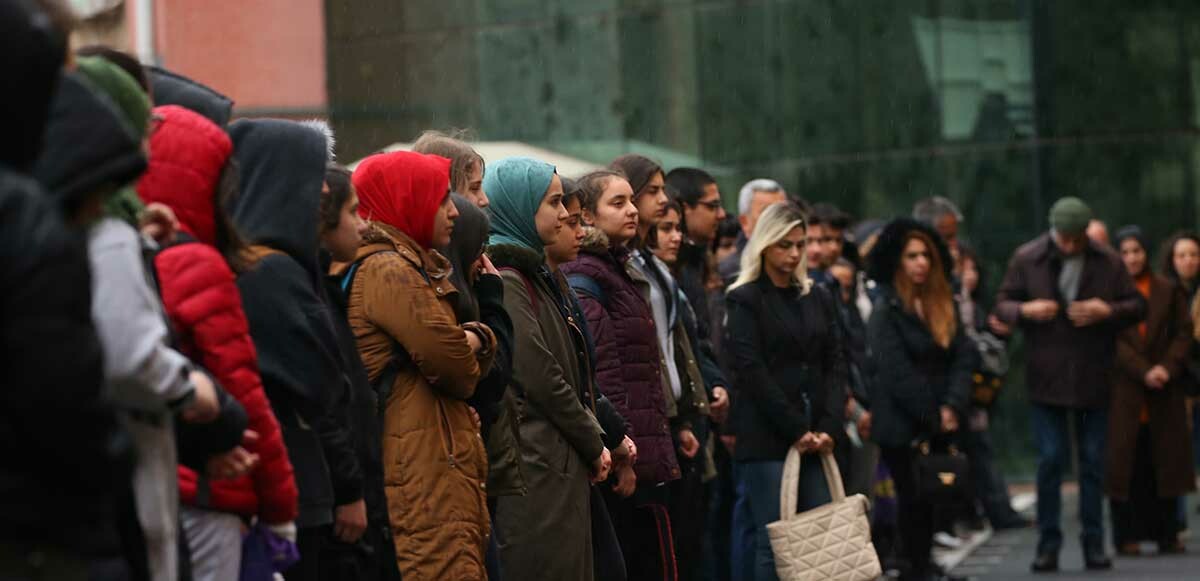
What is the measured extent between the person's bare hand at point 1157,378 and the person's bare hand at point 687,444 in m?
6.05

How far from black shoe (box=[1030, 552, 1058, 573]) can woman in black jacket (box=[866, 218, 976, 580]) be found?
3.24 ft

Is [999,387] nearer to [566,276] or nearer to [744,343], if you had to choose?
[744,343]

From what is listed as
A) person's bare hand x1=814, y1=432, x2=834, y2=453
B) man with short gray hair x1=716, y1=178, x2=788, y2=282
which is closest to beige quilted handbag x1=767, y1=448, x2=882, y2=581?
person's bare hand x1=814, y1=432, x2=834, y2=453

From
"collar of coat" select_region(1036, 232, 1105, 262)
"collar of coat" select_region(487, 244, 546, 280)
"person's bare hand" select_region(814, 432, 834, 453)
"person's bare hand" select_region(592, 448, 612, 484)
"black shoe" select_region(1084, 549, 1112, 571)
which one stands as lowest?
"black shoe" select_region(1084, 549, 1112, 571)

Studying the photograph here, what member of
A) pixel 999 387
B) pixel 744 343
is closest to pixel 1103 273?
pixel 999 387

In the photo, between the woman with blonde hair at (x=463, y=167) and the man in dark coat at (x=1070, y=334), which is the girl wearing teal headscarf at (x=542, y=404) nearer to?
the woman with blonde hair at (x=463, y=167)

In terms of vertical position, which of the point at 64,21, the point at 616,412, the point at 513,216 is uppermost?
the point at 64,21

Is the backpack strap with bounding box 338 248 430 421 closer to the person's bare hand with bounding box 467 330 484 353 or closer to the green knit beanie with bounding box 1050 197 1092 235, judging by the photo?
the person's bare hand with bounding box 467 330 484 353

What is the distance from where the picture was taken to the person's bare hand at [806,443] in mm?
11062

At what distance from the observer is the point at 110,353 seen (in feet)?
14.7

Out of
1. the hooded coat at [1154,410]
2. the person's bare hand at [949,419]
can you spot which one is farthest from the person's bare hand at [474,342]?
the hooded coat at [1154,410]

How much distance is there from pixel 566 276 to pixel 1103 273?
6465mm

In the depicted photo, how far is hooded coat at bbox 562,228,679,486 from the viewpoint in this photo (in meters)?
9.25

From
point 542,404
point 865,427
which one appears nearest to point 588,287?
point 542,404
